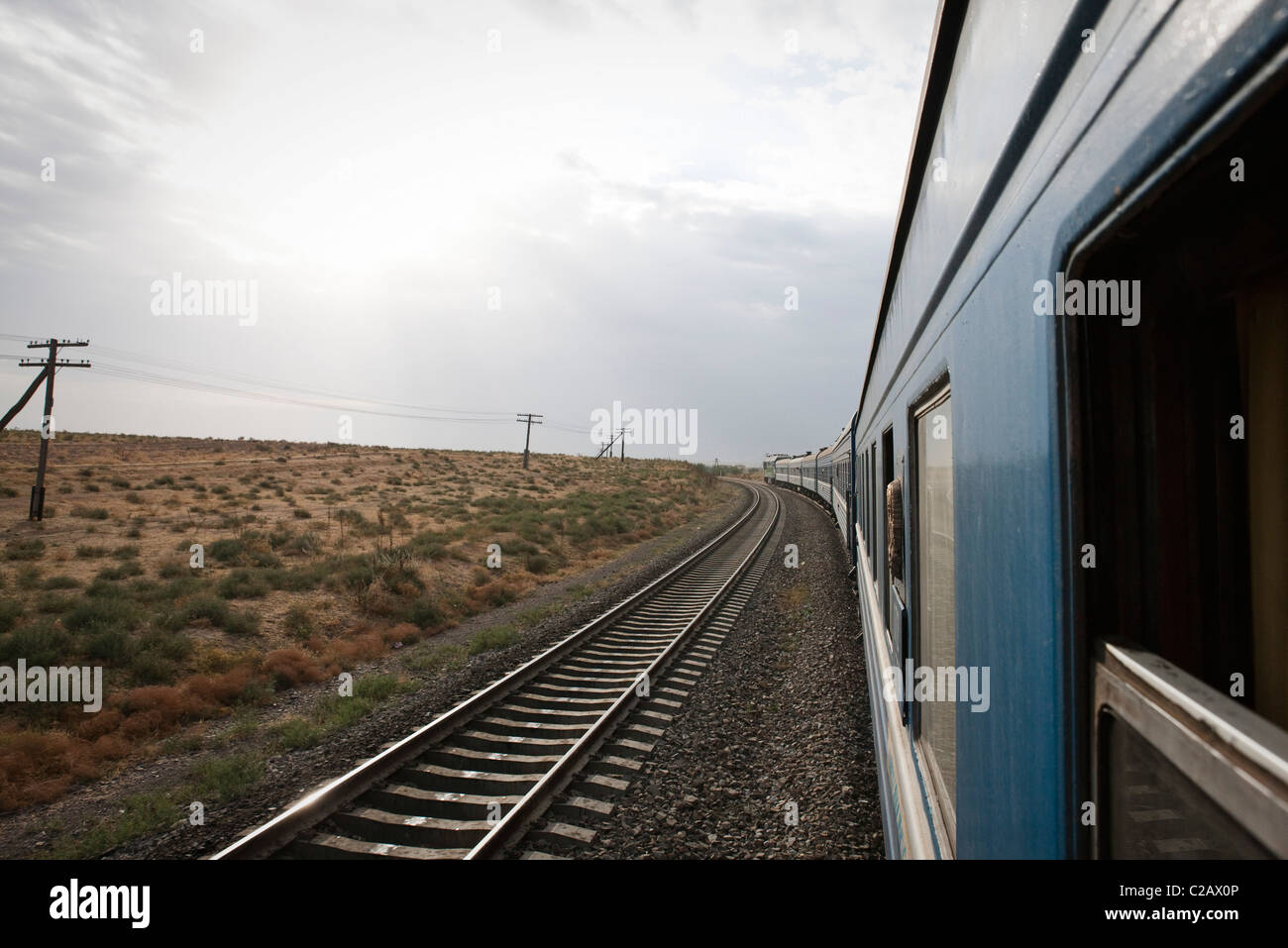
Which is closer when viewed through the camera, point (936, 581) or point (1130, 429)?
point (1130, 429)

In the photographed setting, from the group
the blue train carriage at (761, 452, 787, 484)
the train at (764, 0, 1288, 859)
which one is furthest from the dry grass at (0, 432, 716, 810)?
the blue train carriage at (761, 452, 787, 484)

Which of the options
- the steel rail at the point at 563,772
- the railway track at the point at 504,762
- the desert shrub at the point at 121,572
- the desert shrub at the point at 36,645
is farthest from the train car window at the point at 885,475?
the desert shrub at the point at 121,572

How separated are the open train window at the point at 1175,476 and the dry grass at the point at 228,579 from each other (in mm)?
8237

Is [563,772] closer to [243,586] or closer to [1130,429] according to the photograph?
[1130,429]

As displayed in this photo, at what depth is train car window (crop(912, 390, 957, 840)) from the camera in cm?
225

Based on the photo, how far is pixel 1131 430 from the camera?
1.09m

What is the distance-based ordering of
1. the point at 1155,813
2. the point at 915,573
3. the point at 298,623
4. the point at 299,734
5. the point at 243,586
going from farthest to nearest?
the point at 243,586 < the point at 298,623 < the point at 299,734 < the point at 915,573 < the point at 1155,813

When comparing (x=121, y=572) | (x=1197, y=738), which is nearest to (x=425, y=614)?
(x=121, y=572)

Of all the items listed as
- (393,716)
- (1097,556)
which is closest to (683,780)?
(393,716)

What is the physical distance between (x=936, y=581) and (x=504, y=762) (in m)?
4.52

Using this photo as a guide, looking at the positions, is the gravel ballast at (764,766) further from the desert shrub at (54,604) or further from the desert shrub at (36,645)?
the desert shrub at (54,604)

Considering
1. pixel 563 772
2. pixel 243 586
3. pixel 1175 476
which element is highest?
pixel 1175 476

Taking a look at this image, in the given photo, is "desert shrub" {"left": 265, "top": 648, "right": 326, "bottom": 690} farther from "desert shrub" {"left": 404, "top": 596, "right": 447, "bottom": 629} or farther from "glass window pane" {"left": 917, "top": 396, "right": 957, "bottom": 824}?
"glass window pane" {"left": 917, "top": 396, "right": 957, "bottom": 824}
